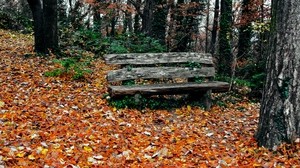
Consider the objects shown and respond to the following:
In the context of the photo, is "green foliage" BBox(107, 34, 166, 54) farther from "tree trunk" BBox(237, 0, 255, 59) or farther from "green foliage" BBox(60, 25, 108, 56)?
"tree trunk" BBox(237, 0, 255, 59)

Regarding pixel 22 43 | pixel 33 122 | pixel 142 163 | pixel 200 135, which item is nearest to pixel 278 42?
pixel 200 135

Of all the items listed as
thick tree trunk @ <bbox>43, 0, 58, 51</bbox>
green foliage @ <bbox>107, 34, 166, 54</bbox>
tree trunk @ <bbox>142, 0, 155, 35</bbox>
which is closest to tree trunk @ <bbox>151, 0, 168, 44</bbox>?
tree trunk @ <bbox>142, 0, 155, 35</bbox>

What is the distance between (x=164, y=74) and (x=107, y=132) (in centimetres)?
263

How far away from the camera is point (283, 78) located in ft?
16.4

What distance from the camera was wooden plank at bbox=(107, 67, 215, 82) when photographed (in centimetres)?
758

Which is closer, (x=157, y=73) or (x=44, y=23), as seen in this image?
(x=157, y=73)

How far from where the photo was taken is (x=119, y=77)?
299 inches

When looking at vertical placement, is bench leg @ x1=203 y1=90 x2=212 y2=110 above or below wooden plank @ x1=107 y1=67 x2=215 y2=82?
below

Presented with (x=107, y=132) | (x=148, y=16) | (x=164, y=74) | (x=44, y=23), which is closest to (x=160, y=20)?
(x=148, y=16)

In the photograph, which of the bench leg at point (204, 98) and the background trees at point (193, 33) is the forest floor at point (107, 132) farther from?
the background trees at point (193, 33)

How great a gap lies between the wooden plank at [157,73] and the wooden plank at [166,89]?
0.36m

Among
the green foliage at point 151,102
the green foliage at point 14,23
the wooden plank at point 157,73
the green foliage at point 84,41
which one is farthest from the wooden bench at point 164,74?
the green foliage at point 14,23

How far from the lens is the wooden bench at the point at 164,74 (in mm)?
7301

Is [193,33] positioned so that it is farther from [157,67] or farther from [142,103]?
[142,103]
